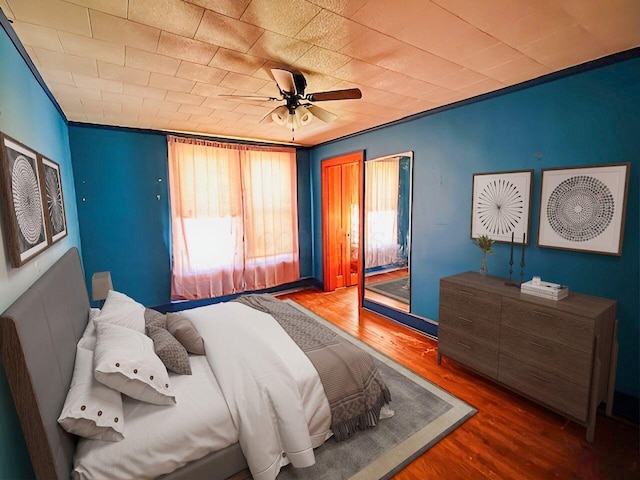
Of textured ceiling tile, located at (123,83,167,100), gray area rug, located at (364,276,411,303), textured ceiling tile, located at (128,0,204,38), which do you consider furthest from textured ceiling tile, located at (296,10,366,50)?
gray area rug, located at (364,276,411,303)

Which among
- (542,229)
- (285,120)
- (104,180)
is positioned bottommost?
(542,229)

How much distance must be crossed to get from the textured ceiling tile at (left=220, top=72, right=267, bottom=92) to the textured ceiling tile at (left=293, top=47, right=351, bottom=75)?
1.30ft

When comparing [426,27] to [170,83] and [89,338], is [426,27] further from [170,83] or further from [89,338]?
[89,338]

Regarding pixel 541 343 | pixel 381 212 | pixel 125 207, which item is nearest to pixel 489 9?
pixel 541 343

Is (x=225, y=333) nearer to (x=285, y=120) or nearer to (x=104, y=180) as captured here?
(x=285, y=120)

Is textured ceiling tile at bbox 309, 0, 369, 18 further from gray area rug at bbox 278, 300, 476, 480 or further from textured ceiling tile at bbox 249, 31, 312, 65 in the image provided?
gray area rug at bbox 278, 300, 476, 480

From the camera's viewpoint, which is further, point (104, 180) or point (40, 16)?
point (104, 180)

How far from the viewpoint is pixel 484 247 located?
2639 millimetres

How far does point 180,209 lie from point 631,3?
168 inches

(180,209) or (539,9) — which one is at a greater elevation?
(539,9)

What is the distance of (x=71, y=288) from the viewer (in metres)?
1.99

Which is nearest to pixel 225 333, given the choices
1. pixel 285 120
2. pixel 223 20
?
pixel 285 120

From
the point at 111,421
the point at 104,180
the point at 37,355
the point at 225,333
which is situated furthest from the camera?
the point at 104,180

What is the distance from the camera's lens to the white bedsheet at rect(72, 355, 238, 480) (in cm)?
128
